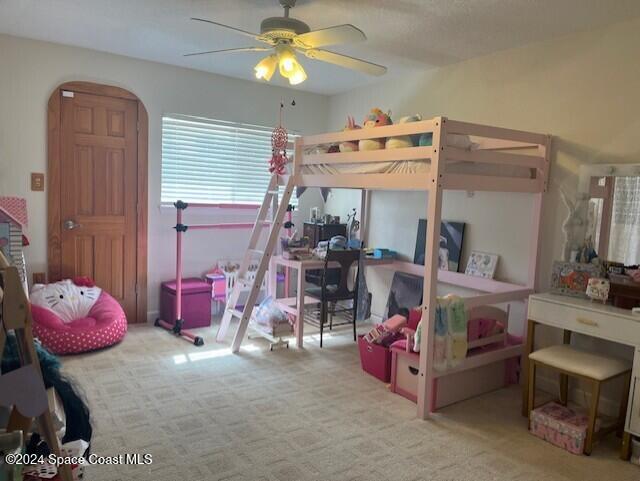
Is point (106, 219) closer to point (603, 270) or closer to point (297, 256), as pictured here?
point (297, 256)

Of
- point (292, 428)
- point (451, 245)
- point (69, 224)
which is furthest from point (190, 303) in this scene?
point (451, 245)

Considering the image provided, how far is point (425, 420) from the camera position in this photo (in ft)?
9.54

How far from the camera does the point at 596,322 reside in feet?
8.84

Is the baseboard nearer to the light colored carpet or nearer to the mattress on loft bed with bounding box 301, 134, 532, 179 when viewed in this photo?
the light colored carpet

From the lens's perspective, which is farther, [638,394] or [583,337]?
[583,337]

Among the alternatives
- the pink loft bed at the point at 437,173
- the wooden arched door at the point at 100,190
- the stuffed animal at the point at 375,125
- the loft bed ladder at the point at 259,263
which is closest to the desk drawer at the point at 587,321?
the pink loft bed at the point at 437,173

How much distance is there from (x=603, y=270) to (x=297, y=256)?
2338 mm

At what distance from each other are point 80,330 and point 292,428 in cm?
199

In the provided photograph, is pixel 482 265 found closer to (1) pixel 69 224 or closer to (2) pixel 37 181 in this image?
(1) pixel 69 224

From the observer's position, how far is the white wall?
12.7 feet

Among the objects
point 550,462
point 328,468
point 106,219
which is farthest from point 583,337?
point 106,219

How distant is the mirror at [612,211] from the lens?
2969 millimetres

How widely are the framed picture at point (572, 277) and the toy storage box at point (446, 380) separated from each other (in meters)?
0.71

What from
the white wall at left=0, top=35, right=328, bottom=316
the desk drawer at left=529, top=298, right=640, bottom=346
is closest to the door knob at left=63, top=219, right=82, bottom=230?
the white wall at left=0, top=35, right=328, bottom=316
